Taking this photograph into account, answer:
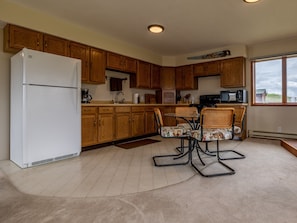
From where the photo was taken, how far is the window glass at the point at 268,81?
15.1 ft

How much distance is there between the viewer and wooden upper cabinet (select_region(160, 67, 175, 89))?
5.93 meters

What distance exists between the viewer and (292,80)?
4.40 metres

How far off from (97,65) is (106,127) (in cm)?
134

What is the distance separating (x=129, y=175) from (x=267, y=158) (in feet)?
7.40

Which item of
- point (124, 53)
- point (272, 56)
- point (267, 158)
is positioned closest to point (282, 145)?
point (267, 158)

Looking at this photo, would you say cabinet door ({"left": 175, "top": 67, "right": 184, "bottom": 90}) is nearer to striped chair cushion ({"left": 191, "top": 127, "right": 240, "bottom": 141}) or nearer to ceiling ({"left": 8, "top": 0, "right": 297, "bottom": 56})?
ceiling ({"left": 8, "top": 0, "right": 297, "bottom": 56})

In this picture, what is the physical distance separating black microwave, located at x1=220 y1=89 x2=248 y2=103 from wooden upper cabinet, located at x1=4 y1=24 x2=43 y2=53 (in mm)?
4180

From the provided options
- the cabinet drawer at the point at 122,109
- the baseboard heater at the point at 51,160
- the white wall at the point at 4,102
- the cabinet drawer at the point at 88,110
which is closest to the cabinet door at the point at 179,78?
the cabinet drawer at the point at 122,109

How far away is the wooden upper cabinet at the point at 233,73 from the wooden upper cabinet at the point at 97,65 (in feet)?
10.1

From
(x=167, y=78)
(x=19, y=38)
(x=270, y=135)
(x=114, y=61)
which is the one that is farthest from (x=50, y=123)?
(x=270, y=135)

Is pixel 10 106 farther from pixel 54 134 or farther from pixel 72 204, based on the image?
pixel 72 204

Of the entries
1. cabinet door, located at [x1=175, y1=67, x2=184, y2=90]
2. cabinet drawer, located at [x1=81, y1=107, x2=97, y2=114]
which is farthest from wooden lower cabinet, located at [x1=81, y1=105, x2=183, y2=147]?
cabinet door, located at [x1=175, y1=67, x2=184, y2=90]

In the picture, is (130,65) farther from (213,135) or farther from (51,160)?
(213,135)

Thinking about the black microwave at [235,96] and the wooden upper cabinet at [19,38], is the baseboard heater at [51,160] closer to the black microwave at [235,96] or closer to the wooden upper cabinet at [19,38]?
the wooden upper cabinet at [19,38]
